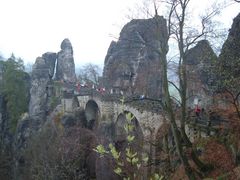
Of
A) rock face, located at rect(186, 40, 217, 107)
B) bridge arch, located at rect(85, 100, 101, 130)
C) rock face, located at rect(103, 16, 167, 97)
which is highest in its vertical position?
rock face, located at rect(103, 16, 167, 97)

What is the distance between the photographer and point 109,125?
36.2m

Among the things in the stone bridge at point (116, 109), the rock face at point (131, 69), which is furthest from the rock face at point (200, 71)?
the rock face at point (131, 69)

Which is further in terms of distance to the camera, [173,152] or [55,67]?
[55,67]

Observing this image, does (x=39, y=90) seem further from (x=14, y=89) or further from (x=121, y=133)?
(x=121, y=133)

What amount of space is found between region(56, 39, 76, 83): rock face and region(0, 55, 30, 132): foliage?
4.75 meters

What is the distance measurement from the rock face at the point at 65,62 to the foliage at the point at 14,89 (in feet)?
15.6

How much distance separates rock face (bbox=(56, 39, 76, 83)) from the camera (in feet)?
183

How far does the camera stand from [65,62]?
55.9m

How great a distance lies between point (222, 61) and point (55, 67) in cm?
3903

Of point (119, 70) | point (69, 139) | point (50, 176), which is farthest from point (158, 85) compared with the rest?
point (50, 176)

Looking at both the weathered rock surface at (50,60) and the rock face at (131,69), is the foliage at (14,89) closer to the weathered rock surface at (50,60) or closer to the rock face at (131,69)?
the weathered rock surface at (50,60)

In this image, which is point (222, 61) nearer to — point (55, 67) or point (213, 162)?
point (213, 162)

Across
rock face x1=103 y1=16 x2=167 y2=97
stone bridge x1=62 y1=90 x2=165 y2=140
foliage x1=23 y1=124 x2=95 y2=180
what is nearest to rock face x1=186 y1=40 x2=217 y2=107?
stone bridge x1=62 y1=90 x2=165 y2=140

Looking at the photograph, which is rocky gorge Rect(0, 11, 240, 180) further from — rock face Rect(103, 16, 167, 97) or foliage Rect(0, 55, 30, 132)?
foliage Rect(0, 55, 30, 132)
